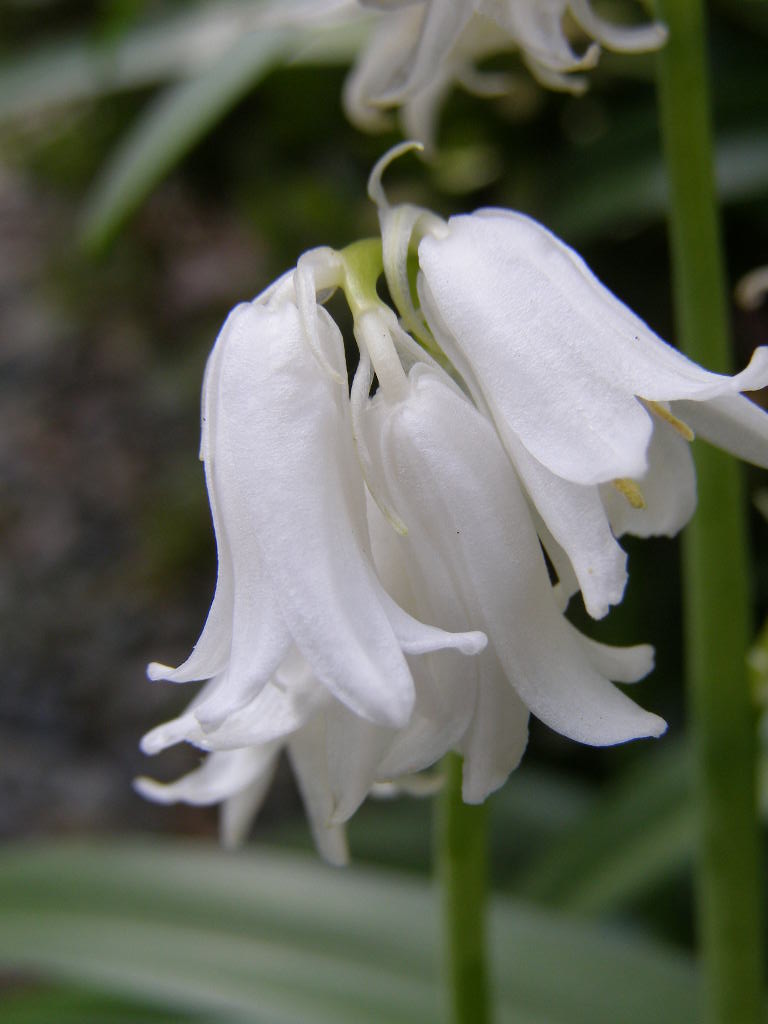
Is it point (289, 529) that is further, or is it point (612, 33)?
point (612, 33)

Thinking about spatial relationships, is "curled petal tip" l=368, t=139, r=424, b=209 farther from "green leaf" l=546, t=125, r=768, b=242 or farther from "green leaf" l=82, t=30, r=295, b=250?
"green leaf" l=546, t=125, r=768, b=242

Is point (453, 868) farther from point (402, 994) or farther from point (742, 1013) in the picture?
point (402, 994)

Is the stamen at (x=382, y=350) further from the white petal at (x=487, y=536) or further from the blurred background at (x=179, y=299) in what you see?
the blurred background at (x=179, y=299)

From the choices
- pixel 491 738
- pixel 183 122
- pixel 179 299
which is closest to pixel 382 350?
pixel 491 738

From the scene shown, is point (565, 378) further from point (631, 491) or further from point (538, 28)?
point (538, 28)

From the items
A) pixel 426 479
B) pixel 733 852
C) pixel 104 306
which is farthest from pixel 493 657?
pixel 104 306

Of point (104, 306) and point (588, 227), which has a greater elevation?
point (588, 227)
